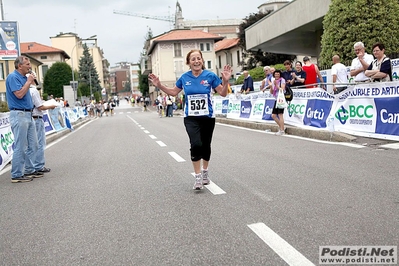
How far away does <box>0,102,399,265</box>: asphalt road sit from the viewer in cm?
371

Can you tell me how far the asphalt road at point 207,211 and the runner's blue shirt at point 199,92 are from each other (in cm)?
104

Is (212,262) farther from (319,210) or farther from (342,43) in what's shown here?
(342,43)

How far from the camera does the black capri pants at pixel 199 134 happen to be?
5944mm

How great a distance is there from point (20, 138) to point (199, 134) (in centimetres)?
337

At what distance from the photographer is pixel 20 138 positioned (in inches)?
298

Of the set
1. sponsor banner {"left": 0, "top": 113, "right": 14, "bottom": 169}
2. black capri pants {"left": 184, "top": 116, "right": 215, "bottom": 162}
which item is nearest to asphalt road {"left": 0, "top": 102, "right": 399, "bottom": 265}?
black capri pants {"left": 184, "top": 116, "right": 215, "bottom": 162}

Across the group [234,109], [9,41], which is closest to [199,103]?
[234,109]

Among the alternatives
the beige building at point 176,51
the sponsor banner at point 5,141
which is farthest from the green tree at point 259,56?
the sponsor banner at point 5,141

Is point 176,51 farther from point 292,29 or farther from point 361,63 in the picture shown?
point 361,63

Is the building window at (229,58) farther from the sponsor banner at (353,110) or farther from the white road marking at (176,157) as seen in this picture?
the white road marking at (176,157)

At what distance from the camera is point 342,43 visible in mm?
15703

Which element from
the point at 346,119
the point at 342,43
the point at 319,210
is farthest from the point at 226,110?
the point at 319,210

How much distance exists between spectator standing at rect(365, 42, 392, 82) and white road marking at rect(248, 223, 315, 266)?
23.2 ft

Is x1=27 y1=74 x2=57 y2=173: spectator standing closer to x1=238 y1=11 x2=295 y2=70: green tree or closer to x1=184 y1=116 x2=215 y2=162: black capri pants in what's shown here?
x1=184 y1=116 x2=215 y2=162: black capri pants
